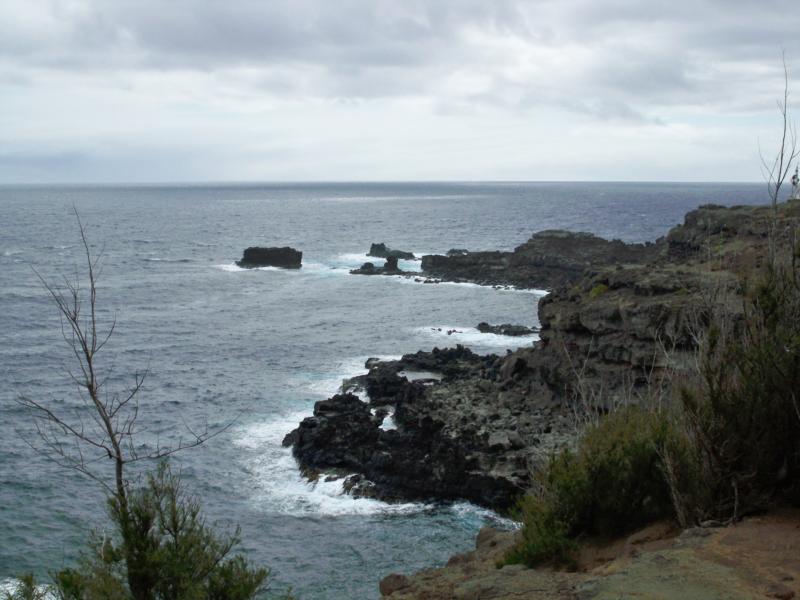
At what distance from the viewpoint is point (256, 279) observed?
84875 millimetres

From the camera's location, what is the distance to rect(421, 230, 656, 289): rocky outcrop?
78000 mm

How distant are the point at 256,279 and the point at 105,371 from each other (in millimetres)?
40231

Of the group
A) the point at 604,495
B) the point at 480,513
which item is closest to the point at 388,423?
the point at 480,513

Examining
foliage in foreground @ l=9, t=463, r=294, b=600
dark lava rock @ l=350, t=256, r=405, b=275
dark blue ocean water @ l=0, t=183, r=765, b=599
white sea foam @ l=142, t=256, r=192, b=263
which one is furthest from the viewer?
white sea foam @ l=142, t=256, r=192, b=263

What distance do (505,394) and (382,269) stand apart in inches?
2049

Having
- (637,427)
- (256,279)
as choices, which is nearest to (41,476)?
(637,427)

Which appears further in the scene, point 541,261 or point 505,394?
point 541,261

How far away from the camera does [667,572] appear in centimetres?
1061

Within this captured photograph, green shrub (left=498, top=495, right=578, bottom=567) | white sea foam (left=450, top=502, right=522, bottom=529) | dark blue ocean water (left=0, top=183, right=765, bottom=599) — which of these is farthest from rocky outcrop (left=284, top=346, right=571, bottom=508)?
green shrub (left=498, top=495, right=578, bottom=567)

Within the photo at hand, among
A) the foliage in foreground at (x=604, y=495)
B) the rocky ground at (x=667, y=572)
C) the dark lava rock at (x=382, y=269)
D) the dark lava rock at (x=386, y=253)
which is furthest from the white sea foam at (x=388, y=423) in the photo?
the dark lava rock at (x=386, y=253)

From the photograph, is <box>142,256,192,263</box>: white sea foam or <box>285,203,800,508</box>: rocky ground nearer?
<box>285,203,800,508</box>: rocky ground

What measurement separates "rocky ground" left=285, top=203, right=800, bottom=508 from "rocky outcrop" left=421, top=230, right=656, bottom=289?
33410mm

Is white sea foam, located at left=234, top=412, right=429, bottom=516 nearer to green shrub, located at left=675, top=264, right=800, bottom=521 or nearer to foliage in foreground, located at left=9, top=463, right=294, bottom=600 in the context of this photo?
foliage in foreground, located at left=9, top=463, right=294, bottom=600

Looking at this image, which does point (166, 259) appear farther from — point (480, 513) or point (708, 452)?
point (708, 452)
